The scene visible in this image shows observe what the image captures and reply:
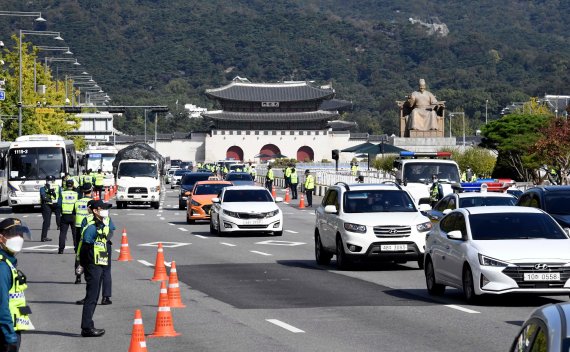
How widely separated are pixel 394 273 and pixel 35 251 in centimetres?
988

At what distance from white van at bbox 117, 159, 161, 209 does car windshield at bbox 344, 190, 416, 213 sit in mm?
30831

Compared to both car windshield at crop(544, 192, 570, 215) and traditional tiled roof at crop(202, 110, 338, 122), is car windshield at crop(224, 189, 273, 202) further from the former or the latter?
traditional tiled roof at crop(202, 110, 338, 122)

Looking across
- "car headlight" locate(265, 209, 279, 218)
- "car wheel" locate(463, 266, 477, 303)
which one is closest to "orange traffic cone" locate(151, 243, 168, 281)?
"car wheel" locate(463, 266, 477, 303)

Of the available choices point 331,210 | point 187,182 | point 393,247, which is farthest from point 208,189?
point 393,247

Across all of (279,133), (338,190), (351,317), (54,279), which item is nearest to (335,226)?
(338,190)

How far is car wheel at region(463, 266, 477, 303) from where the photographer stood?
57.7ft

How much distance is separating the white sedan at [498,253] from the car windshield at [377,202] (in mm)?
4943

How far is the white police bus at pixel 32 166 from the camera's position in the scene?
51.6 metres

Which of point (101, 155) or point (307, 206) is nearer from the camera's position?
point (307, 206)

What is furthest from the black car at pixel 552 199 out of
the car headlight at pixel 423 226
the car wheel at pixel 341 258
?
the car wheel at pixel 341 258

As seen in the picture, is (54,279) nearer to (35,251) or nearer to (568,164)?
(35,251)

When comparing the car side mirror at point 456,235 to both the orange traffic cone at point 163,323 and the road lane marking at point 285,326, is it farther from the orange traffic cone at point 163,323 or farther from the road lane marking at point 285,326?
the orange traffic cone at point 163,323

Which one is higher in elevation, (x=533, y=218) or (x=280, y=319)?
(x=533, y=218)

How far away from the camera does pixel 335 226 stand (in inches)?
949
